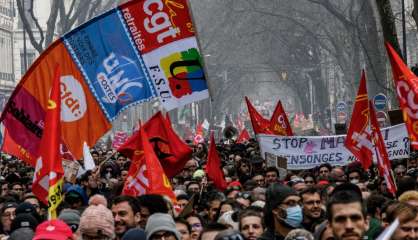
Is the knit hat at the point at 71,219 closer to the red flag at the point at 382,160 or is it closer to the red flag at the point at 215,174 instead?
the red flag at the point at 382,160

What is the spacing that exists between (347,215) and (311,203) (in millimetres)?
3022

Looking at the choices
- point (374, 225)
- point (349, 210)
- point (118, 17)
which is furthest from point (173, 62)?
point (349, 210)

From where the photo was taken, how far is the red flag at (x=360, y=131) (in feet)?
53.7

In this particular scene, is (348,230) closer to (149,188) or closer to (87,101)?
(149,188)

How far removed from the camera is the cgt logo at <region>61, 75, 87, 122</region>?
573 inches

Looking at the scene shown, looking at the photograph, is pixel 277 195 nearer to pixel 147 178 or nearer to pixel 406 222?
pixel 406 222

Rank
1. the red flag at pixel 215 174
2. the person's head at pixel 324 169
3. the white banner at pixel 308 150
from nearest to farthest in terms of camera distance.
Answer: the red flag at pixel 215 174 < the person's head at pixel 324 169 < the white banner at pixel 308 150

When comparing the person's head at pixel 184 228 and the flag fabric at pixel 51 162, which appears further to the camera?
the flag fabric at pixel 51 162

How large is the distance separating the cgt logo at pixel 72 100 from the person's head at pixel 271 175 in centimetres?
300

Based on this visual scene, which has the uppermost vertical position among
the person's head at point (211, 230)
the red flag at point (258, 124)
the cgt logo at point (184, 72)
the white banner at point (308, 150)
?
the cgt logo at point (184, 72)

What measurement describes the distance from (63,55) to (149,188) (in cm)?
259

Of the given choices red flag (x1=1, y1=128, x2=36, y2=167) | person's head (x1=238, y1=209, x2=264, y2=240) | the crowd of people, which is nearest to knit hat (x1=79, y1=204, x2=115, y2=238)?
the crowd of people

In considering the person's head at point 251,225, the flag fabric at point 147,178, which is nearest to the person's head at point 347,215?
the person's head at point 251,225

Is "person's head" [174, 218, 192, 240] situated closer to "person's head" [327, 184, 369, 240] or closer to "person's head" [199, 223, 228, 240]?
"person's head" [199, 223, 228, 240]
